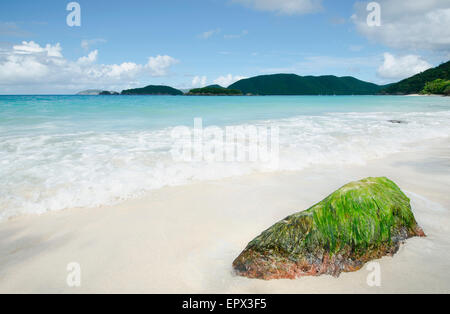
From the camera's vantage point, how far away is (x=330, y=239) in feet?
8.50

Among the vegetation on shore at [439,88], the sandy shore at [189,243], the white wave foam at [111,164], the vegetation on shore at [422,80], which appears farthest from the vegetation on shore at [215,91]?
the sandy shore at [189,243]

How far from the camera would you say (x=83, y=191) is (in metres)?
4.96

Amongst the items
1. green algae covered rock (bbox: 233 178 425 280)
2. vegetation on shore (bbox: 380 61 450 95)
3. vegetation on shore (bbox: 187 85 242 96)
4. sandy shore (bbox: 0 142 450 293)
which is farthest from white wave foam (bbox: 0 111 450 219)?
vegetation on shore (bbox: 187 85 242 96)

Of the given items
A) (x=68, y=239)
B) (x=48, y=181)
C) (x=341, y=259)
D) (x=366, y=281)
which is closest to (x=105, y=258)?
(x=68, y=239)

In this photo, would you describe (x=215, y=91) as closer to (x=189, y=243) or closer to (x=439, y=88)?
(x=439, y=88)

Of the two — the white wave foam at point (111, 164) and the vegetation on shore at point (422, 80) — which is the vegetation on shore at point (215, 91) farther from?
the white wave foam at point (111, 164)

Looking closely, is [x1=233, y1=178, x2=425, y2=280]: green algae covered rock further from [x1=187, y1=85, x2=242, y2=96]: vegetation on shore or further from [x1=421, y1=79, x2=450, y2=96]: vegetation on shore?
[x1=187, y1=85, x2=242, y2=96]: vegetation on shore

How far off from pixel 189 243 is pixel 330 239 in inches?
66.4

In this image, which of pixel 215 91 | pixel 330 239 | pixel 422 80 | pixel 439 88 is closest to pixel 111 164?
pixel 330 239

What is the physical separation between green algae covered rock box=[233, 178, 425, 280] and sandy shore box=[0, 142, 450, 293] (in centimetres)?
10

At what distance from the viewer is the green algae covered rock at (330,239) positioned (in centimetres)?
251

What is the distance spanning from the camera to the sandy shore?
2469mm

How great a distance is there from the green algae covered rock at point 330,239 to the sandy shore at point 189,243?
A: 10cm
